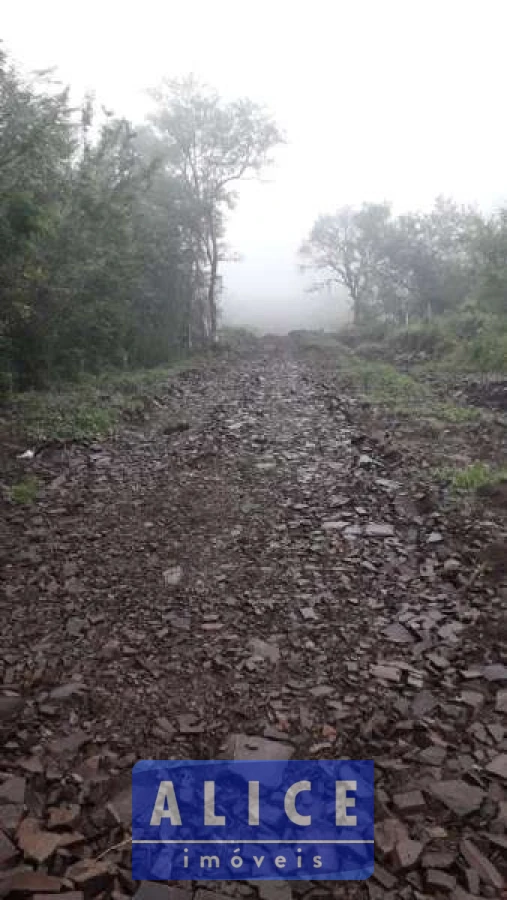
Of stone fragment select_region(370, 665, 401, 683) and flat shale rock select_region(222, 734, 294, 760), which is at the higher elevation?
stone fragment select_region(370, 665, 401, 683)

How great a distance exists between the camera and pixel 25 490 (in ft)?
21.2

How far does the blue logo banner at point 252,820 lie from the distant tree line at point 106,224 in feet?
27.7

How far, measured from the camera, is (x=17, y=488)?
648cm

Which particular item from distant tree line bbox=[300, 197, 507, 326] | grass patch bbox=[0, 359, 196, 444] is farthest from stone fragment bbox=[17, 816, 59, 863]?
distant tree line bbox=[300, 197, 507, 326]

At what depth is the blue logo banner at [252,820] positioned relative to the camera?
239 centimetres

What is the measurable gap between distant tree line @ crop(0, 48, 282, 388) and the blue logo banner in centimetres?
843

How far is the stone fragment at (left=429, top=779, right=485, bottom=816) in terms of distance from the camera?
2623mm

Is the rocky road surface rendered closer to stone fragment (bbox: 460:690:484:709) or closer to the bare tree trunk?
stone fragment (bbox: 460:690:484:709)

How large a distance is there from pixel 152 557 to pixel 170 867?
2936 mm

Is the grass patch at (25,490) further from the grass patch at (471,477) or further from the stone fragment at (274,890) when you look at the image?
the grass patch at (471,477)

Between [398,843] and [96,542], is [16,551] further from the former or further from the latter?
[398,843]

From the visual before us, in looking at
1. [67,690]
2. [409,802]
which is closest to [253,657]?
[67,690]

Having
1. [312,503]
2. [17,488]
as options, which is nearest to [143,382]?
[17,488]

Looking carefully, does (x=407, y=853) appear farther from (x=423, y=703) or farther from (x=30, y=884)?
(x=30, y=884)
